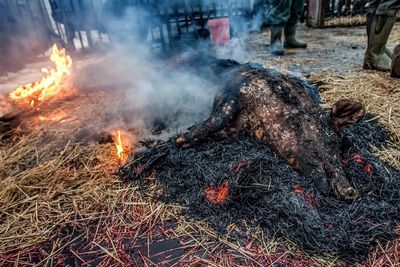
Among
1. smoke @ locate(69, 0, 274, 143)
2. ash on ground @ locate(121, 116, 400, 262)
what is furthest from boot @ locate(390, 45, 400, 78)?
smoke @ locate(69, 0, 274, 143)

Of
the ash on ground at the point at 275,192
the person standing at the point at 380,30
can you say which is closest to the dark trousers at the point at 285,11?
the person standing at the point at 380,30

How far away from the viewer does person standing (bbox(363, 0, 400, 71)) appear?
4266mm

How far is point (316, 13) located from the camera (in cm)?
898

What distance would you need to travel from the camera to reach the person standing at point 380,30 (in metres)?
4.27

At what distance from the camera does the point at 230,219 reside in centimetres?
193

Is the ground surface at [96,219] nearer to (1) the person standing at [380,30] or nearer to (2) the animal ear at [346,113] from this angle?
(2) the animal ear at [346,113]

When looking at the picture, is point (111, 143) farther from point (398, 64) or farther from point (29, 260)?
point (398, 64)

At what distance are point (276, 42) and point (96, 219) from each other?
20.5 feet

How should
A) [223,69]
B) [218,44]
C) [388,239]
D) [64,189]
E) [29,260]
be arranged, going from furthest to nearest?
[218,44], [223,69], [64,189], [29,260], [388,239]

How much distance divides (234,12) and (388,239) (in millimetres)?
7581

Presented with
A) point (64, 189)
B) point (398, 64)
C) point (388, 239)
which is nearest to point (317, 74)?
point (398, 64)

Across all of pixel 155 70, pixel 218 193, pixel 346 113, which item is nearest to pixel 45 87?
pixel 155 70

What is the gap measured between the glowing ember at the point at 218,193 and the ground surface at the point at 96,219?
0.19 metres

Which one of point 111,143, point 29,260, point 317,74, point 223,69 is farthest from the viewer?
point 317,74
